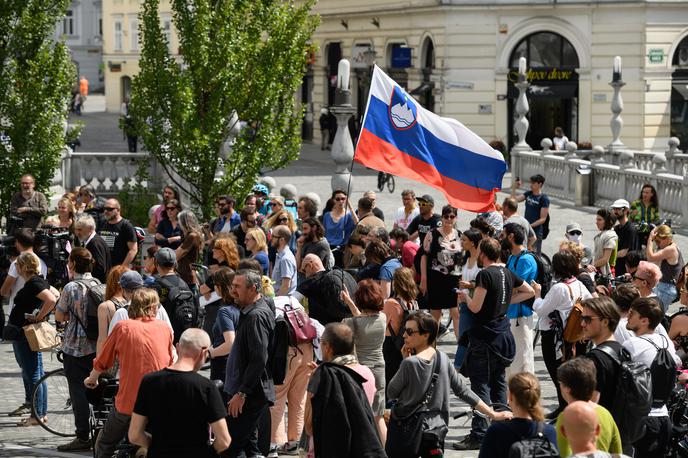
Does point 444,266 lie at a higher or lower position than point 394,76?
lower

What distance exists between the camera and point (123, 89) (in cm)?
8656

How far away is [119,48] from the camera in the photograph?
88.5 metres

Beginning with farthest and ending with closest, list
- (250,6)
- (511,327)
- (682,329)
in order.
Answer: (250,6) → (511,327) → (682,329)

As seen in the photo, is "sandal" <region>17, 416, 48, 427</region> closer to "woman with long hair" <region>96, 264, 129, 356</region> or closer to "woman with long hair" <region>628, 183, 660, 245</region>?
"woman with long hair" <region>96, 264, 129, 356</region>

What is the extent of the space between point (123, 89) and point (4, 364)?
73.2 m

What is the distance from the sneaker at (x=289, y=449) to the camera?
446 inches

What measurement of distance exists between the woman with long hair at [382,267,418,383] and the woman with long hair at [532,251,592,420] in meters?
1.31

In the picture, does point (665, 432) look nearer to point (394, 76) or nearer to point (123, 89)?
point (394, 76)

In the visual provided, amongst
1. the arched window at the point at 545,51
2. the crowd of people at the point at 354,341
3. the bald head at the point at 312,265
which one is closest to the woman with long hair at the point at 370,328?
the crowd of people at the point at 354,341

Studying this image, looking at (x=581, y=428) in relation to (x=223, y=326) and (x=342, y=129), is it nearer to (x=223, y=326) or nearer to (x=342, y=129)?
(x=223, y=326)

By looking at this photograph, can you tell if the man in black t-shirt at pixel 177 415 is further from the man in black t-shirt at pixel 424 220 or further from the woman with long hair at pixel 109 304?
the man in black t-shirt at pixel 424 220

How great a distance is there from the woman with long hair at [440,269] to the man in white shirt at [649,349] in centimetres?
482

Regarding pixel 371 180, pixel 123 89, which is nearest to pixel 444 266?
pixel 371 180

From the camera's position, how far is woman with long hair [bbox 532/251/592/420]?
1192 centimetres
